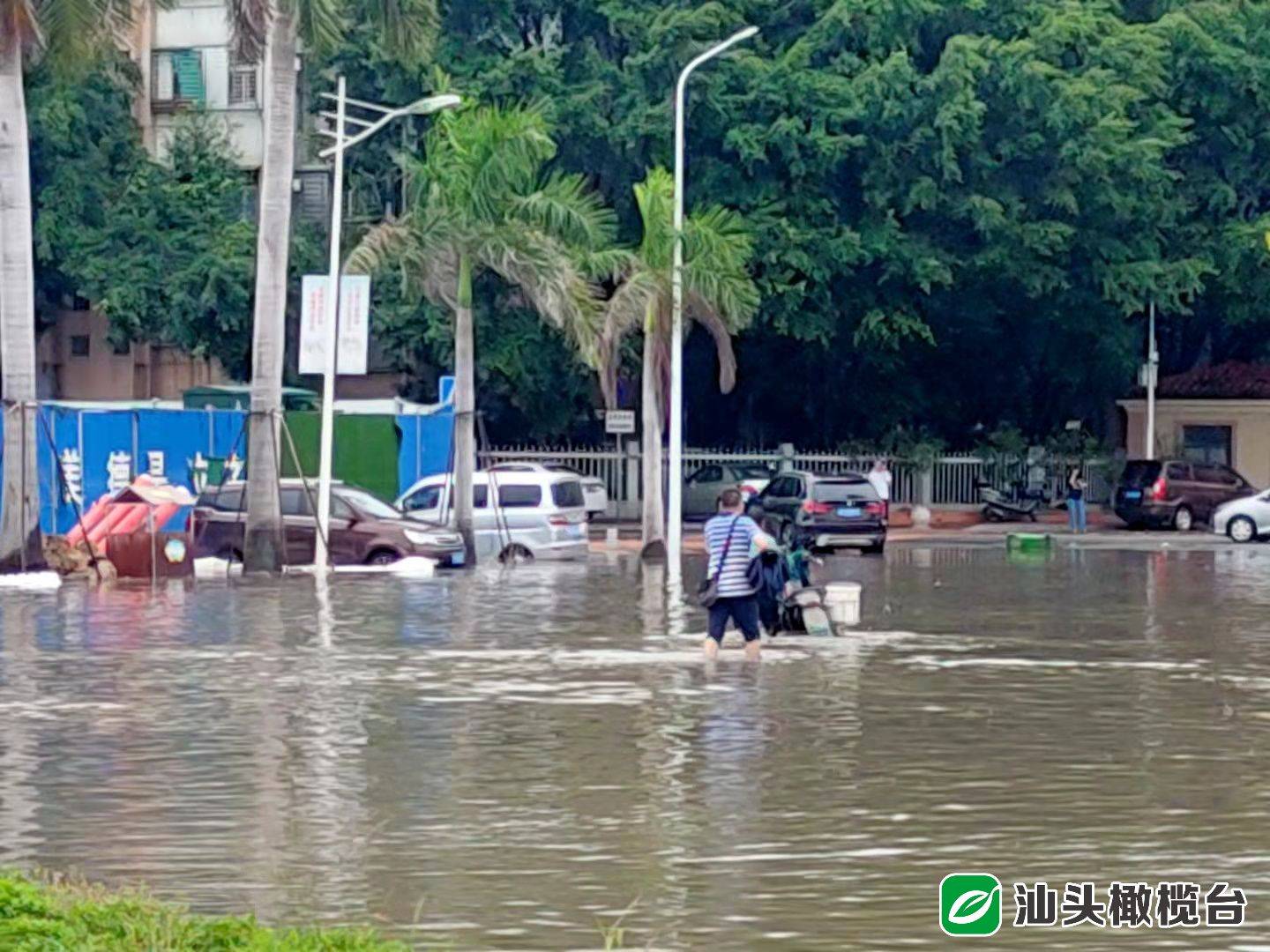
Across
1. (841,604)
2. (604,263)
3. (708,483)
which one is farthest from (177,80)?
(841,604)

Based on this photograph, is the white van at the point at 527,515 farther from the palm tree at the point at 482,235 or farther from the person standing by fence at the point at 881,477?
the person standing by fence at the point at 881,477

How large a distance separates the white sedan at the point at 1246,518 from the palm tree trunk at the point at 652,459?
1376 centimetres

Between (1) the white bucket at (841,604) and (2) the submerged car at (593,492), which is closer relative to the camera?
(1) the white bucket at (841,604)

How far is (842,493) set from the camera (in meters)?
48.3

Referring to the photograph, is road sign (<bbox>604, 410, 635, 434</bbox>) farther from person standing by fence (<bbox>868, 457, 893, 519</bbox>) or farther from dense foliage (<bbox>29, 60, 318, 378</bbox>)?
dense foliage (<bbox>29, 60, 318, 378</bbox>)

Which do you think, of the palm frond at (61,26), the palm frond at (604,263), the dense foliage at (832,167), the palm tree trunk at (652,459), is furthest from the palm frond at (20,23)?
the dense foliage at (832,167)

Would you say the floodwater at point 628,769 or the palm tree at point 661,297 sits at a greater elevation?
the palm tree at point 661,297

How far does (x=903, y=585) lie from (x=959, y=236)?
22555 millimetres

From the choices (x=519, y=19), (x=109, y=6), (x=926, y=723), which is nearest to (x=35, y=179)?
(x=519, y=19)

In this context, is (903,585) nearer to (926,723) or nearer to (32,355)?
(32,355)

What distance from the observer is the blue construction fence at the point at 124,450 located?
41.2 metres

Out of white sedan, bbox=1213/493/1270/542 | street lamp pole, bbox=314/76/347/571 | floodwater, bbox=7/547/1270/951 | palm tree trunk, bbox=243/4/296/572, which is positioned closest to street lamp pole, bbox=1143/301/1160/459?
white sedan, bbox=1213/493/1270/542

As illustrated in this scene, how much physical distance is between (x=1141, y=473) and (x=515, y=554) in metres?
20.1

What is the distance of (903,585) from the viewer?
36.8 meters
